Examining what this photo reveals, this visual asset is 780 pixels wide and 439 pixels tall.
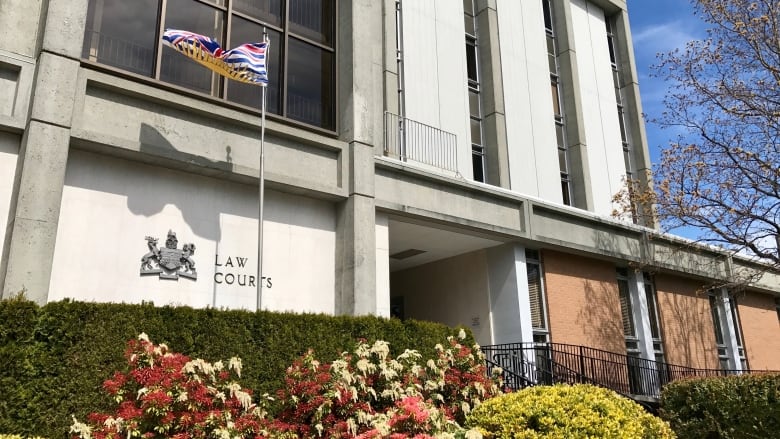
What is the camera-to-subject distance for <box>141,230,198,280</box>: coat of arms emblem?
12.0 metres

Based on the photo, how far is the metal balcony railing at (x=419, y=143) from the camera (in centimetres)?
1786

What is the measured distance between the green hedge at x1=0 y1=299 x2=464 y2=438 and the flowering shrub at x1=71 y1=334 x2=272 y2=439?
1.89 ft

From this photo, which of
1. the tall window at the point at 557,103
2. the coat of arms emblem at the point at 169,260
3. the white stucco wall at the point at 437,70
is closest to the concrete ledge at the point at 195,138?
the coat of arms emblem at the point at 169,260

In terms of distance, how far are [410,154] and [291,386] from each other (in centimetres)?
1021

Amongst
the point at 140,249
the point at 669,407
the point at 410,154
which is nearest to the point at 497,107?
the point at 410,154

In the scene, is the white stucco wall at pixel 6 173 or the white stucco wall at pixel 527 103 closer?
the white stucco wall at pixel 6 173

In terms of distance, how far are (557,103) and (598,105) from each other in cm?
238

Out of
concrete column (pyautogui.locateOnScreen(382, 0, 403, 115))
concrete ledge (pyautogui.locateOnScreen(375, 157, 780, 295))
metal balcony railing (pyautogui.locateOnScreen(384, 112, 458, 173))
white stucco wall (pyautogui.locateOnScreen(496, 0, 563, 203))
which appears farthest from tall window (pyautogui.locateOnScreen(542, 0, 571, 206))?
concrete column (pyautogui.locateOnScreen(382, 0, 403, 115))

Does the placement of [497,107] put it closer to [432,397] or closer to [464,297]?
[464,297]

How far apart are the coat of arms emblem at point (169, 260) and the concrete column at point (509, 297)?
390 inches

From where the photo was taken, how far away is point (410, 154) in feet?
59.4

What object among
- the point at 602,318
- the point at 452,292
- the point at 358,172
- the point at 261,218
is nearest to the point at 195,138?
the point at 261,218

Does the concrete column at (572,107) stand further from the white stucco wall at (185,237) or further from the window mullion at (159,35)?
the window mullion at (159,35)

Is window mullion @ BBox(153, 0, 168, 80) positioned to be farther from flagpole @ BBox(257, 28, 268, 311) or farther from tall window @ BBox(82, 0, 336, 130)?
flagpole @ BBox(257, 28, 268, 311)
